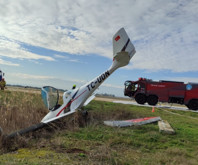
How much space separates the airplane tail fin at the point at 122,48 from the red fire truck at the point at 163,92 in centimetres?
684

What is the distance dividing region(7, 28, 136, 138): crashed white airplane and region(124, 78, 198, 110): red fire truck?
6.80 meters

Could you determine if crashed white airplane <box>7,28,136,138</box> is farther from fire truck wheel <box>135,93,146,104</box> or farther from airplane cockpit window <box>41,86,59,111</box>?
fire truck wheel <box>135,93,146,104</box>

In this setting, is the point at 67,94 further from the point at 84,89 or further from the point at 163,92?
the point at 163,92

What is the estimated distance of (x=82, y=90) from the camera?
29.8 feet

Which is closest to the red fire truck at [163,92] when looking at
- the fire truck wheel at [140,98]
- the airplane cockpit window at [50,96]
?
the fire truck wheel at [140,98]

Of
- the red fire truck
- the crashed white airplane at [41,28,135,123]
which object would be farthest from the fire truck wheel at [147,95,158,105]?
the crashed white airplane at [41,28,135,123]

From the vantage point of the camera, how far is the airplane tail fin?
846 cm

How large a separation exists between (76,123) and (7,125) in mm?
2771

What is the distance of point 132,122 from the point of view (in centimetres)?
837

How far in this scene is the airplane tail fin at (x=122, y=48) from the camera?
846 centimetres

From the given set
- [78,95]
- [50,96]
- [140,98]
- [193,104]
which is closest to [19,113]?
[50,96]

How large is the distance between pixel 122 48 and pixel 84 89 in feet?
9.22

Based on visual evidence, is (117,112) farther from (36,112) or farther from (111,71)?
(36,112)

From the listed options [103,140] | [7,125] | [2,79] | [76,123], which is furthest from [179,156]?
[2,79]
